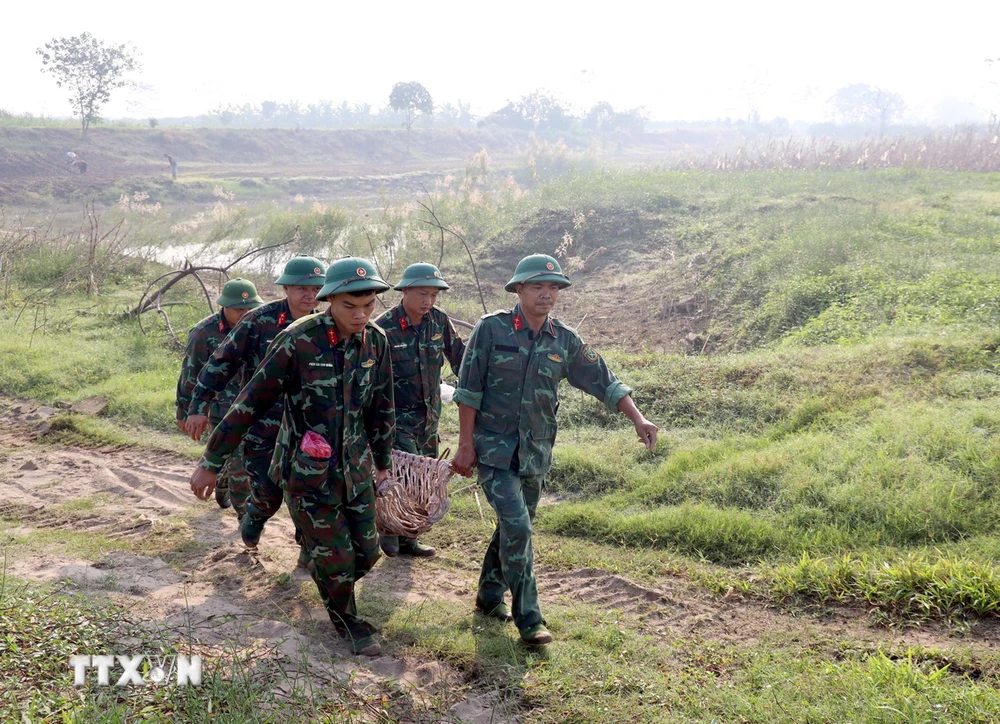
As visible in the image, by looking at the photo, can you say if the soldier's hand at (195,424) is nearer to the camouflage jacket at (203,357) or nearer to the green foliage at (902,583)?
the camouflage jacket at (203,357)

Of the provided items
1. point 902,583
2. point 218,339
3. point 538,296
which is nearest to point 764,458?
point 902,583

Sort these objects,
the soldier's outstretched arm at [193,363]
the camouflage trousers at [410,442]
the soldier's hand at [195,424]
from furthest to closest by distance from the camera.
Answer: the soldier's outstretched arm at [193,363] → the camouflage trousers at [410,442] → the soldier's hand at [195,424]

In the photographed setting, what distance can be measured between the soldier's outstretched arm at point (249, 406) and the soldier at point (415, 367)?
1.51 m

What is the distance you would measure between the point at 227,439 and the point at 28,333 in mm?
8972

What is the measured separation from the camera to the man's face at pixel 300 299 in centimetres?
489

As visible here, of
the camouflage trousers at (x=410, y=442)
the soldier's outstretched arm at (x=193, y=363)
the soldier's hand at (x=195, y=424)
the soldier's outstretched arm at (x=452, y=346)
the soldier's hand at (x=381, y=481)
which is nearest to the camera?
the soldier's hand at (x=381, y=481)

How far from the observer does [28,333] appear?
1104 centimetres

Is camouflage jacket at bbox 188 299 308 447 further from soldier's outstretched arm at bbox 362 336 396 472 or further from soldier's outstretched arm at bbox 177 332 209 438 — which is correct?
soldier's outstretched arm at bbox 362 336 396 472

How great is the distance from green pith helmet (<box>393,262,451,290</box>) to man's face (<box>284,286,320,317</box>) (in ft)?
1.71

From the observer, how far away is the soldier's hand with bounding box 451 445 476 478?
4.12 meters

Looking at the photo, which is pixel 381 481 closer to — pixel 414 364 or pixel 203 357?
pixel 414 364

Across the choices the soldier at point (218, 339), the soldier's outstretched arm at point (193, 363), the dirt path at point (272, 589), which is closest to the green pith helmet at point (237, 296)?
the soldier at point (218, 339)

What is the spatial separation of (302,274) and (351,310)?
1361mm

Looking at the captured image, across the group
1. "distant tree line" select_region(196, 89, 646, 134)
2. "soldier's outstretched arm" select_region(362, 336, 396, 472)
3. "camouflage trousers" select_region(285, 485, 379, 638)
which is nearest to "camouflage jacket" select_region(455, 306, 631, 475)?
"soldier's outstretched arm" select_region(362, 336, 396, 472)
